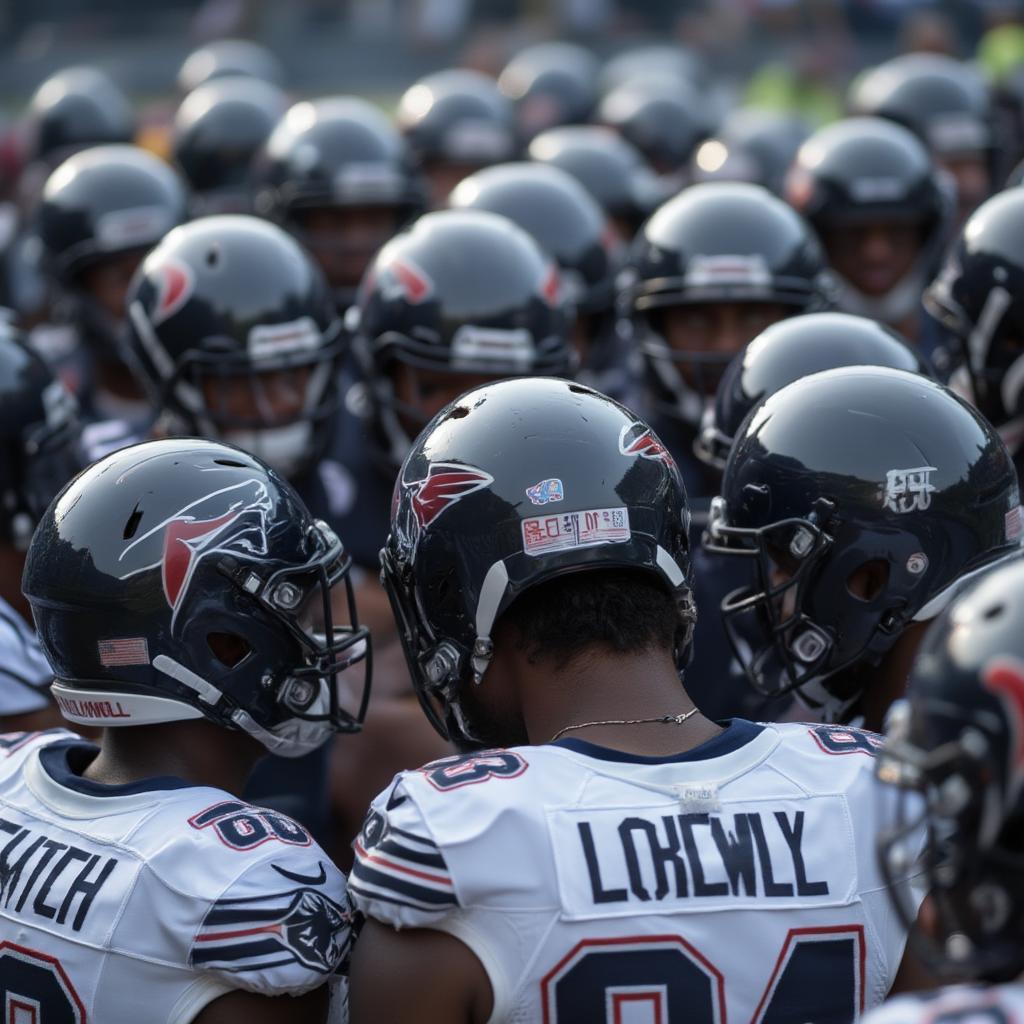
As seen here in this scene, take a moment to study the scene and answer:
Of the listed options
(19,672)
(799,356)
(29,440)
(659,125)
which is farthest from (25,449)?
(659,125)

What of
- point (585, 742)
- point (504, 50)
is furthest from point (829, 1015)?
point (504, 50)

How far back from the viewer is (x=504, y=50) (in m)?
18.1

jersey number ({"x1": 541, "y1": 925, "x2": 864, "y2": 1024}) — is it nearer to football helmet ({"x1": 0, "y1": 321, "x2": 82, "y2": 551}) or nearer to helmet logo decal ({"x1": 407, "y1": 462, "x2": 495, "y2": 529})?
Answer: helmet logo decal ({"x1": 407, "y1": 462, "x2": 495, "y2": 529})

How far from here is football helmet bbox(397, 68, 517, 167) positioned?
8.55 metres

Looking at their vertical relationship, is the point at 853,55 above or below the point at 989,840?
below

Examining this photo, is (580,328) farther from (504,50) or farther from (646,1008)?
(504,50)

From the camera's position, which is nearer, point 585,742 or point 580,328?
point 585,742

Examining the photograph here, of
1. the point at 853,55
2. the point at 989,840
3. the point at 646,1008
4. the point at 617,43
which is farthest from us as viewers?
the point at 617,43

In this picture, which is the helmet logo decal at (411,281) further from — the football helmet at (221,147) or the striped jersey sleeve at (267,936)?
the football helmet at (221,147)

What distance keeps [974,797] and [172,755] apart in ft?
4.62

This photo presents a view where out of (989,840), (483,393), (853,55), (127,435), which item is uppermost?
(483,393)

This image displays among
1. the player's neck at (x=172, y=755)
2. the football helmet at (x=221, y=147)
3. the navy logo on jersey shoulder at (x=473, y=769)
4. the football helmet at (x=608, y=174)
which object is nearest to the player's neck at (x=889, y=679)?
the navy logo on jersey shoulder at (x=473, y=769)

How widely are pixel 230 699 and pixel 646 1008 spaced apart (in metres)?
0.92

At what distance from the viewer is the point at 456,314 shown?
4289 millimetres
